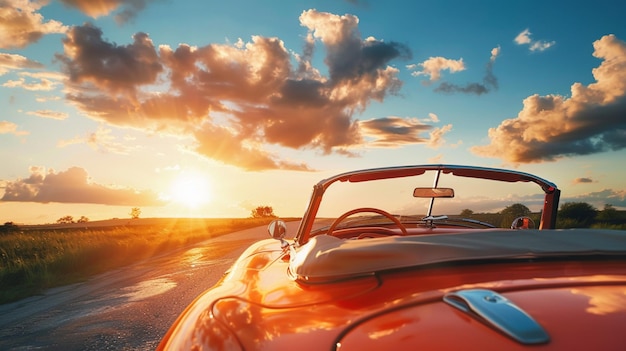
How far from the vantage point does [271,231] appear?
377cm

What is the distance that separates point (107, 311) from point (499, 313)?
650cm

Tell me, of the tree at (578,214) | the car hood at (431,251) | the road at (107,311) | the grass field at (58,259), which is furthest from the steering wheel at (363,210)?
the tree at (578,214)

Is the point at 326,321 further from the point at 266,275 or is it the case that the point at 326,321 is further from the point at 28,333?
the point at 28,333

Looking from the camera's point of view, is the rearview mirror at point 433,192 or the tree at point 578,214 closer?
the rearview mirror at point 433,192

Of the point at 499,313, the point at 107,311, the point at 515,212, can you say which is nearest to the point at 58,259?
the point at 107,311

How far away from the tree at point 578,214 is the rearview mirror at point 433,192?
18.9 meters

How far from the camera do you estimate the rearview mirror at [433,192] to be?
3.82m

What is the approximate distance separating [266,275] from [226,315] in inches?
24.2

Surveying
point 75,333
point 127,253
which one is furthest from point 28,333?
point 127,253

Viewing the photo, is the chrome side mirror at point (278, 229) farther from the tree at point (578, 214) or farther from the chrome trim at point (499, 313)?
the tree at point (578, 214)

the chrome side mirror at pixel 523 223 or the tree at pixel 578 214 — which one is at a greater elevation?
the tree at pixel 578 214

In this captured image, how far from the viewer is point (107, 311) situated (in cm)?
667

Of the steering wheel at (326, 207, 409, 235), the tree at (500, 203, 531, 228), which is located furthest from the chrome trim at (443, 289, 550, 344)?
the tree at (500, 203, 531, 228)

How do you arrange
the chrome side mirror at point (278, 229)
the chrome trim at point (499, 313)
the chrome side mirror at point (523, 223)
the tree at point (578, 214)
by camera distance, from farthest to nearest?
the tree at point (578, 214), the chrome side mirror at point (523, 223), the chrome side mirror at point (278, 229), the chrome trim at point (499, 313)
